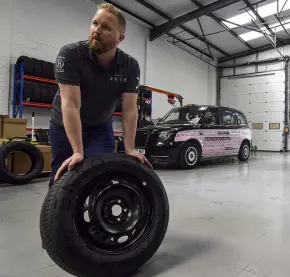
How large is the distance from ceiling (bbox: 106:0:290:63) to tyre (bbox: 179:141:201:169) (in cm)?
464

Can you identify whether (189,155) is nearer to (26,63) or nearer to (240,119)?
(240,119)

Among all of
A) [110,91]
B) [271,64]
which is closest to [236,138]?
[110,91]

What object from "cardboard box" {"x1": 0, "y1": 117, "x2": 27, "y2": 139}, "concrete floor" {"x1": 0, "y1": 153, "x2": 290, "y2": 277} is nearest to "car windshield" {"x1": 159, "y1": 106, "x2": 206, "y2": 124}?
"concrete floor" {"x1": 0, "y1": 153, "x2": 290, "y2": 277}

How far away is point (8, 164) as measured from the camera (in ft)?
12.4

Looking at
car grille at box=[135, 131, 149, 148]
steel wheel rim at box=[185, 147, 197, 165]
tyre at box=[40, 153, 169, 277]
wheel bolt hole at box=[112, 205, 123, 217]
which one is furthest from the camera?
steel wheel rim at box=[185, 147, 197, 165]

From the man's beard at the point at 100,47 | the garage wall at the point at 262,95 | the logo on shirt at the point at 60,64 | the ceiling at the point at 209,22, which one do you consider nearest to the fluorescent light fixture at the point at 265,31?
the ceiling at the point at 209,22

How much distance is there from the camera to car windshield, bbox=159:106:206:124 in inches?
229

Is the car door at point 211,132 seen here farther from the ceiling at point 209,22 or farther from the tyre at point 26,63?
the tyre at point 26,63

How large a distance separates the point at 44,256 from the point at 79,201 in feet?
1.59

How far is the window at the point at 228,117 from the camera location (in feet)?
20.6

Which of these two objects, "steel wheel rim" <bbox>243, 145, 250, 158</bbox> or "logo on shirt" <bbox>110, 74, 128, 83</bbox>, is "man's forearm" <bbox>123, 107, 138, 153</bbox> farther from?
"steel wheel rim" <bbox>243, 145, 250, 158</bbox>

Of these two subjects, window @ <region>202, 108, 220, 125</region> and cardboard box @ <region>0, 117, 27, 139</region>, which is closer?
cardboard box @ <region>0, 117, 27, 139</region>

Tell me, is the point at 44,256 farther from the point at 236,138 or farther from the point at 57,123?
the point at 236,138

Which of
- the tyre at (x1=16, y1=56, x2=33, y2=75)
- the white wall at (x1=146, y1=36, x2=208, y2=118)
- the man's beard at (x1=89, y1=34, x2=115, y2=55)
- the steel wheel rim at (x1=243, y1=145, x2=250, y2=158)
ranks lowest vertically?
the steel wheel rim at (x1=243, y1=145, x2=250, y2=158)
